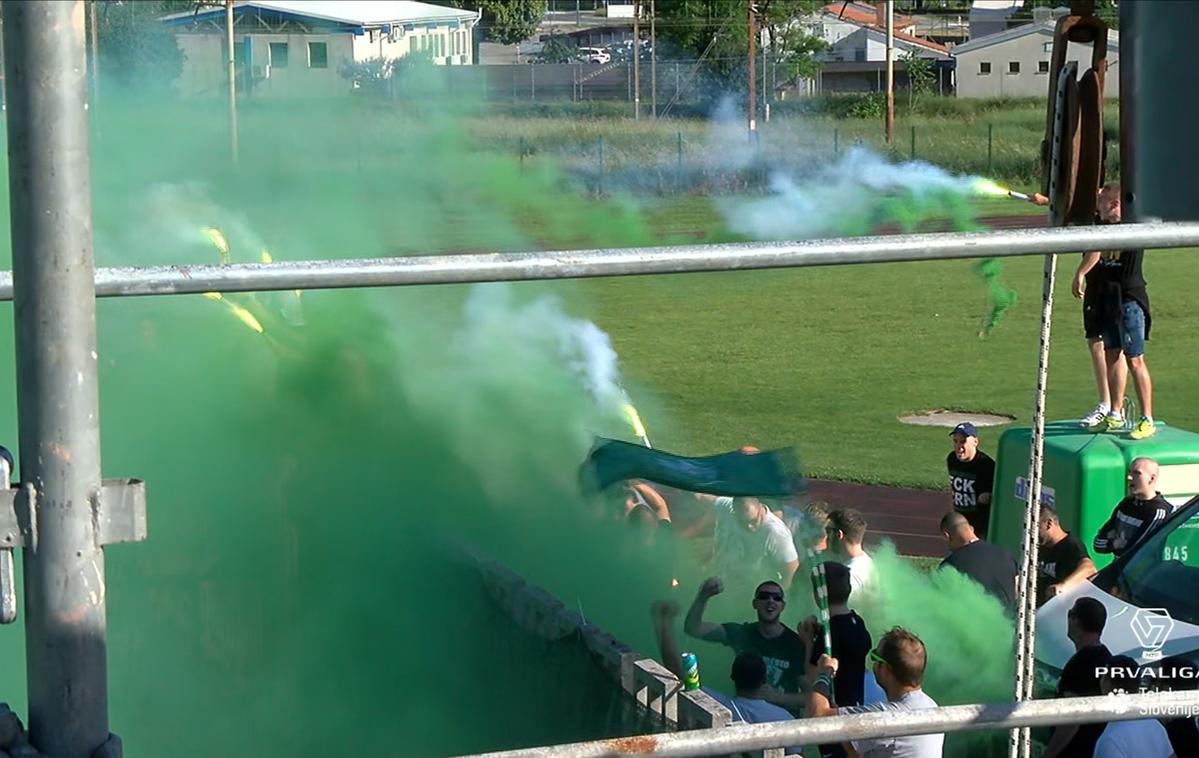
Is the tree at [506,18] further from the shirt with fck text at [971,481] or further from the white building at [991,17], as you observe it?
the shirt with fck text at [971,481]

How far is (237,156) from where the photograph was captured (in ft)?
59.8

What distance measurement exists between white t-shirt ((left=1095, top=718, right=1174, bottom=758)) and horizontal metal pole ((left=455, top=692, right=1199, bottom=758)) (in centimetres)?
184

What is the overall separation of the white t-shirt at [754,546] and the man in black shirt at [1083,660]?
226 cm

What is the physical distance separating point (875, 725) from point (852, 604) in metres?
4.15

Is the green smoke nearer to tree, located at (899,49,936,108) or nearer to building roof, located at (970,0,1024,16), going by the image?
tree, located at (899,49,936,108)

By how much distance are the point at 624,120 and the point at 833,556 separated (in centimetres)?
3276

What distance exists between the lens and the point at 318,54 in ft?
126

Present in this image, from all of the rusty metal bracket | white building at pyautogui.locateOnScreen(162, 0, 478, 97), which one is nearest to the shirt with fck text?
the rusty metal bracket

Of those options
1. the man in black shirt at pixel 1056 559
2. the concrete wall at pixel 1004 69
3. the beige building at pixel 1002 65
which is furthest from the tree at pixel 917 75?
the man in black shirt at pixel 1056 559

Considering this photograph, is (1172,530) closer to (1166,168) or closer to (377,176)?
(1166,168)

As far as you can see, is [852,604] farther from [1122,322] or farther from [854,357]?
[854,357]

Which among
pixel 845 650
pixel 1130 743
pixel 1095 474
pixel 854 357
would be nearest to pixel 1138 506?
pixel 1095 474

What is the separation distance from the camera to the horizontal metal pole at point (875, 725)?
181cm

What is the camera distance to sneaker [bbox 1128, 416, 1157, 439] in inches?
264
